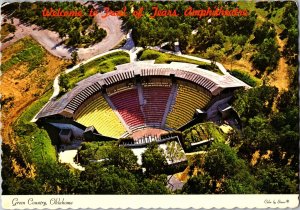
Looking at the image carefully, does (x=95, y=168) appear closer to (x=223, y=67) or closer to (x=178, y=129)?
(x=178, y=129)

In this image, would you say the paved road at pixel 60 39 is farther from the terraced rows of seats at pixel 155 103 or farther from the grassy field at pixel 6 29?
the terraced rows of seats at pixel 155 103

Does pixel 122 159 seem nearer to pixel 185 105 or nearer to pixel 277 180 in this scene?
pixel 185 105

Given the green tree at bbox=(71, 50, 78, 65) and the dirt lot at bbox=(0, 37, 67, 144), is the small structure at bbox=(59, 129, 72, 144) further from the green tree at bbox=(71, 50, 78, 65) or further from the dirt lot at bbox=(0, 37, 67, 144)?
the green tree at bbox=(71, 50, 78, 65)

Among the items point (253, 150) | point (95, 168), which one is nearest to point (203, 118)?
point (253, 150)

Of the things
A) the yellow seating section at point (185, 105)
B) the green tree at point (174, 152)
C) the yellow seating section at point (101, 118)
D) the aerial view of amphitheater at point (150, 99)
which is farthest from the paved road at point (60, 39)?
the green tree at point (174, 152)

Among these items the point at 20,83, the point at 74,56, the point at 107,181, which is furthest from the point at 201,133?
the point at 20,83

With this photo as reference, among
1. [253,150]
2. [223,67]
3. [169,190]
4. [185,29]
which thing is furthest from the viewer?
[185,29]
